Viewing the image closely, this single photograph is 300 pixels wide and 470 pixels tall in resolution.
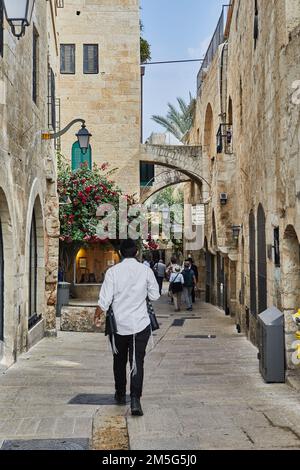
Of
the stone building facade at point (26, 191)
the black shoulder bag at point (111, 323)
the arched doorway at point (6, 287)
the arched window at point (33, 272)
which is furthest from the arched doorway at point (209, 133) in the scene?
the black shoulder bag at point (111, 323)

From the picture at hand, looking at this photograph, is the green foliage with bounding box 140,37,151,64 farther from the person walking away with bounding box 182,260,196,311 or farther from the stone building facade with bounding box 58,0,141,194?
the person walking away with bounding box 182,260,196,311

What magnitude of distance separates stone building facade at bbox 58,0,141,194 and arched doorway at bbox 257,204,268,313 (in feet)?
49.1

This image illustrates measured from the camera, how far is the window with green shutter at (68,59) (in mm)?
25812

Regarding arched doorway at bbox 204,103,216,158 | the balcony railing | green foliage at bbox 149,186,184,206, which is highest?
the balcony railing

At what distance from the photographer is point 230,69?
57.8ft

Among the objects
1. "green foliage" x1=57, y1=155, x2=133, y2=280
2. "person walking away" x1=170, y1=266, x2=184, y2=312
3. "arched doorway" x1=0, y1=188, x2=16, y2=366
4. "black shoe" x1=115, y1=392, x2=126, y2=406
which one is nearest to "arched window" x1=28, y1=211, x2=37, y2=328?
"arched doorway" x1=0, y1=188, x2=16, y2=366

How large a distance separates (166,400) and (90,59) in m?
21.4

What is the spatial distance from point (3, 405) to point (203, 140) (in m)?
22.2

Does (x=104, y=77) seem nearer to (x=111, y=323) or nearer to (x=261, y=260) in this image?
(x=261, y=260)

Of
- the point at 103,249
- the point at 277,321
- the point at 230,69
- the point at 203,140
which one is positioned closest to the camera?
the point at 277,321

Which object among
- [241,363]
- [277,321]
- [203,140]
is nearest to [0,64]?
[277,321]

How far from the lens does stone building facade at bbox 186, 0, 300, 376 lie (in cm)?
783

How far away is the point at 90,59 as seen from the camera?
25953mm
